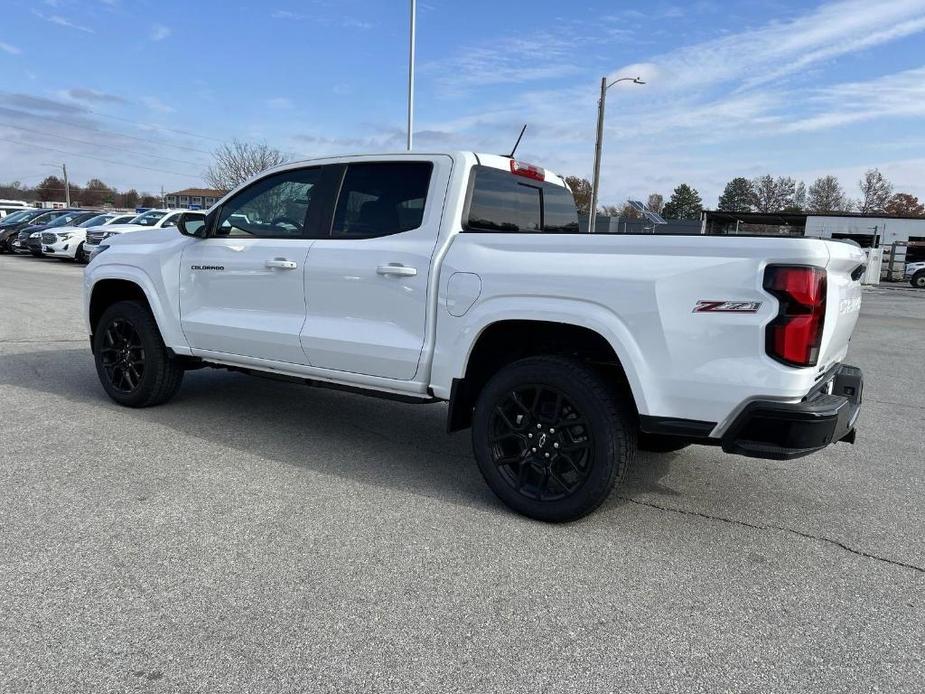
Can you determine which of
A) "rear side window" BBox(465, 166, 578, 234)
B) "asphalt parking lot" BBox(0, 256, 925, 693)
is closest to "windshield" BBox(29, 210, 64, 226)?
"asphalt parking lot" BBox(0, 256, 925, 693)

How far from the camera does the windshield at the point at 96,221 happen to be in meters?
24.0

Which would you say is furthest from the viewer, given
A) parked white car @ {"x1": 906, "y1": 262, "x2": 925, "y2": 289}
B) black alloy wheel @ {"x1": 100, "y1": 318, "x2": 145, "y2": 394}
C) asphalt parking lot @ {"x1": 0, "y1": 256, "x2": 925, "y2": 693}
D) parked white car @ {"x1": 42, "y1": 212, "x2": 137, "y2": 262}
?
parked white car @ {"x1": 906, "y1": 262, "x2": 925, "y2": 289}

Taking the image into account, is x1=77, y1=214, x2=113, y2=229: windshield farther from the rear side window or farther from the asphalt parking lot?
the rear side window

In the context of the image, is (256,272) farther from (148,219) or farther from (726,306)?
(148,219)

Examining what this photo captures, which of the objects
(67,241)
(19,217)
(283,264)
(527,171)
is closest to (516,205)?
(527,171)

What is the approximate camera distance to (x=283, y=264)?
4.42 m

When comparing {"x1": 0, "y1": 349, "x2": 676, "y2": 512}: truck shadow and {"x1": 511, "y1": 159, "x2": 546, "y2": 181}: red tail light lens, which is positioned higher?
{"x1": 511, "y1": 159, "x2": 546, "y2": 181}: red tail light lens

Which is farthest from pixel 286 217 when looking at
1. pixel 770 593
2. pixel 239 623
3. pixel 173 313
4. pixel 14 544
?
pixel 770 593

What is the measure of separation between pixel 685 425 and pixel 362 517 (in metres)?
1.66

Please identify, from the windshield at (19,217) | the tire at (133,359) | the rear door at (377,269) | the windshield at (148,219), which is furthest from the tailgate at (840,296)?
the windshield at (19,217)

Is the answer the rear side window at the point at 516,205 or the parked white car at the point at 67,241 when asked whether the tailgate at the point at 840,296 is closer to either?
the rear side window at the point at 516,205

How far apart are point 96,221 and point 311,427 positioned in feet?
75.9

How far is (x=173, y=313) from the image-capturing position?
5094 millimetres

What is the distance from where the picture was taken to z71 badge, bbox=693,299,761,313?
2928 mm
